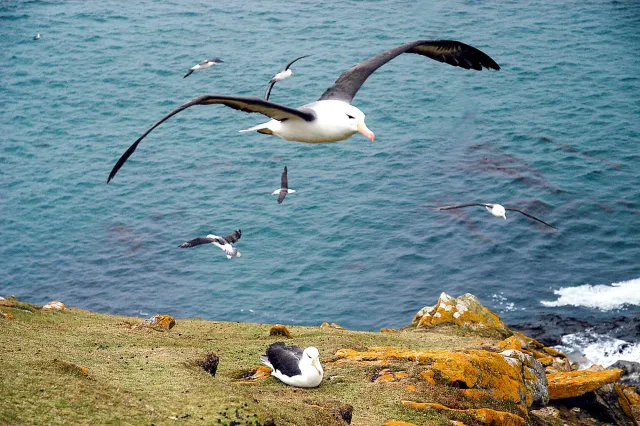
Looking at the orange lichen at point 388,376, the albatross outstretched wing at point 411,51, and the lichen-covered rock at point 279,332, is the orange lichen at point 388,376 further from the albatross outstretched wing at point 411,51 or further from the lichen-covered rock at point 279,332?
the albatross outstretched wing at point 411,51

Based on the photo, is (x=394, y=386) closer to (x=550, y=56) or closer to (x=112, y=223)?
(x=112, y=223)

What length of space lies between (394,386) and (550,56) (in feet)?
142

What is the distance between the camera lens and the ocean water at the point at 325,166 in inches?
1347

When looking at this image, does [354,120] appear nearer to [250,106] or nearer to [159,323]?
[250,106]

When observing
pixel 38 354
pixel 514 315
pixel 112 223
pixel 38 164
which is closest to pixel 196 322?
pixel 38 354

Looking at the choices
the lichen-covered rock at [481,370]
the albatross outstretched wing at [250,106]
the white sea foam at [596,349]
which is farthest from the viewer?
the white sea foam at [596,349]

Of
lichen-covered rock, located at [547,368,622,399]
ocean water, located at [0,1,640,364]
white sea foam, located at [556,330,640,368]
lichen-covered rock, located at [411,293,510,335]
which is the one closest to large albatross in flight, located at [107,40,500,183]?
lichen-covered rock, located at [547,368,622,399]

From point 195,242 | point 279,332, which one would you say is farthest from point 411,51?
point 195,242

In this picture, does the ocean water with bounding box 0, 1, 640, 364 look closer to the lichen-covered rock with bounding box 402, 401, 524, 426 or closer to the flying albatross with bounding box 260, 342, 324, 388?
the flying albatross with bounding box 260, 342, 324, 388

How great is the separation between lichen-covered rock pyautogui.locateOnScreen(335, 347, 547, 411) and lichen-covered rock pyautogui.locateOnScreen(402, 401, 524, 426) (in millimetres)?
682

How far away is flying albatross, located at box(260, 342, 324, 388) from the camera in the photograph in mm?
13219

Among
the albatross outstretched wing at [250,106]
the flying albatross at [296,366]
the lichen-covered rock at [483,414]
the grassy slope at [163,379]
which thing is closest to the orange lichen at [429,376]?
the grassy slope at [163,379]

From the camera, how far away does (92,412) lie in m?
10.3

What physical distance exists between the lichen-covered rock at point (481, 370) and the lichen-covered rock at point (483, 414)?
68 cm
